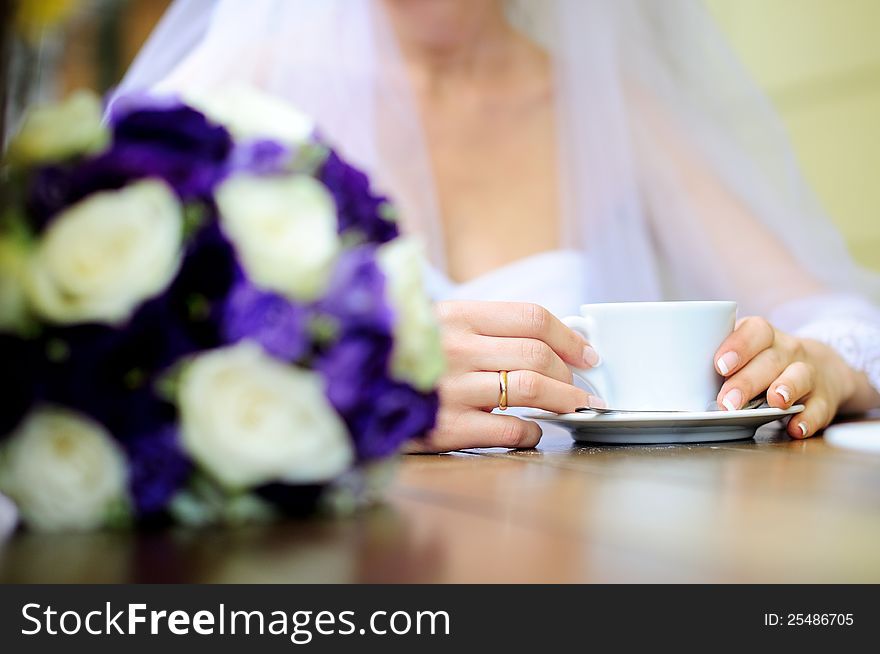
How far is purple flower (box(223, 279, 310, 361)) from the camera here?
336 mm

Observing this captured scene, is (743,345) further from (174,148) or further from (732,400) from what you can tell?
(174,148)

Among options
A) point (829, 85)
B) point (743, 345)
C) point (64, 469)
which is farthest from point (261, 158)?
point (829, 85)

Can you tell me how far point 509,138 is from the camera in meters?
1.74

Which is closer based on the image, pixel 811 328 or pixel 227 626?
pixel 227 626

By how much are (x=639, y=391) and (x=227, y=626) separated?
20.2 inches

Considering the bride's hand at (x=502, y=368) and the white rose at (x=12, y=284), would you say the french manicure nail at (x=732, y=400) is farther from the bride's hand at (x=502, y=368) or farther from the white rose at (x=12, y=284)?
the white rose at (x=12, y=284)

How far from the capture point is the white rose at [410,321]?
371mm

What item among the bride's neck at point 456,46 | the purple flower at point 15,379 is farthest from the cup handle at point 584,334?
the bride's neck at point 456,46

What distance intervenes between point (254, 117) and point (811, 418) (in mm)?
564

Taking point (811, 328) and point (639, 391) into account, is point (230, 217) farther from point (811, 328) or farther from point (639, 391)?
point (811, 328)

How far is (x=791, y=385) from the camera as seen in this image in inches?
30.6

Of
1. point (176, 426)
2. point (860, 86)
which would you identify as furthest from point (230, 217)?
point (860, 86)

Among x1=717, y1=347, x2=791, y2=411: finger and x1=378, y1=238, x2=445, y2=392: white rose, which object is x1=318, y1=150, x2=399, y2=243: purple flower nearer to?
x1=378, y1=238, x2=445, y2=392: white rose

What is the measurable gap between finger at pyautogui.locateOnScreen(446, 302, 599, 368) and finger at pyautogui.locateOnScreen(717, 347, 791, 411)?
0.34 ft
